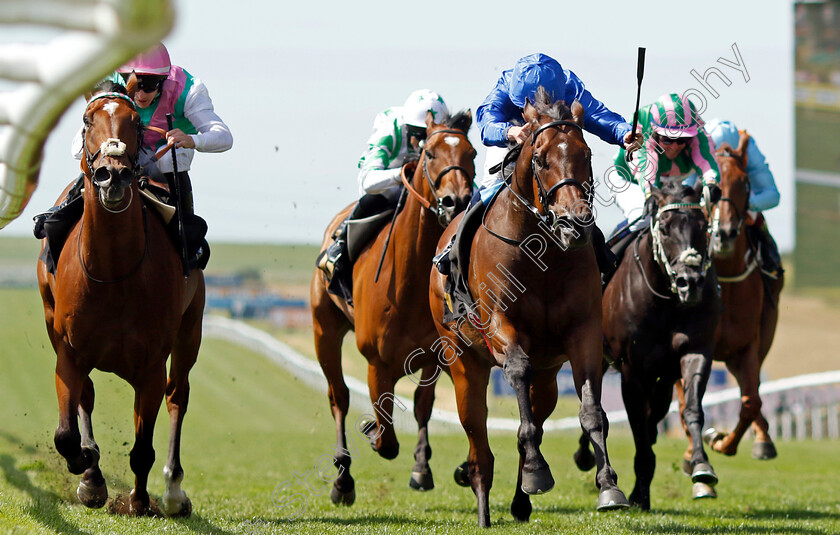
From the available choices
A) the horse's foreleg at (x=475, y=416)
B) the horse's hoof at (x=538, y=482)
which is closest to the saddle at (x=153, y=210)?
the horse's foreleg at (x=475, y=416)

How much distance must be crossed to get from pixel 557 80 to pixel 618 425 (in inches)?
517

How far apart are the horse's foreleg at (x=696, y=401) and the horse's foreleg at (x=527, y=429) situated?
1.45 metres

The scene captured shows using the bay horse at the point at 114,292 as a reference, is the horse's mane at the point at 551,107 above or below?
above

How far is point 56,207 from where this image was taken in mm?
7125

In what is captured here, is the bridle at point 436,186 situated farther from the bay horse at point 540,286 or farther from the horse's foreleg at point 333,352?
the horse's foreleg at point 333,352

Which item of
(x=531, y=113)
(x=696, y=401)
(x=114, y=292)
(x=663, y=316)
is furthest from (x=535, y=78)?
(x=114, y=292)

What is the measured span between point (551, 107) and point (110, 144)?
2.26 metres

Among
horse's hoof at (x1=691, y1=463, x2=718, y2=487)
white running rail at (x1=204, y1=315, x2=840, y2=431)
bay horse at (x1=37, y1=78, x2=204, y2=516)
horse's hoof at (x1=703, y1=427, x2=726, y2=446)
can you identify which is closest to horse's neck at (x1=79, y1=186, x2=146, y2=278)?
bay horse at (x1=37, y1=78, x2=204, y2=516)

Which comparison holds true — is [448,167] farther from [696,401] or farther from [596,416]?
[696,401]

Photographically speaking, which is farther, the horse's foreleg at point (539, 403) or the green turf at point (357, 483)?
the horse's foreleg at point (539, 403)

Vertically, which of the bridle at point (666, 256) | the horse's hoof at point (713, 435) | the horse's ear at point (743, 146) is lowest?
the horse's hoof at point (713, 435)

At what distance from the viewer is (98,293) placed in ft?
20.8

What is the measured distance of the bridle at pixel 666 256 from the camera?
24.1ft

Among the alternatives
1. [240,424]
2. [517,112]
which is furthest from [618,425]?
[517,112]
